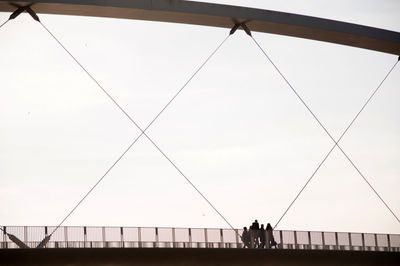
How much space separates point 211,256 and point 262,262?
2215mm

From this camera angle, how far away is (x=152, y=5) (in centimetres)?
3838

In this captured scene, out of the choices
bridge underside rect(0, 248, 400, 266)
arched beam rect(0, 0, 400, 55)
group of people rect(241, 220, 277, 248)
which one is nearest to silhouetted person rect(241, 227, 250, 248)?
group of people rect(241, 220, 277, 248)

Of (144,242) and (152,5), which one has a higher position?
(152,5)

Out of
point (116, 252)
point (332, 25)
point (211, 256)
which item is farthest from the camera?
point (332, 25)

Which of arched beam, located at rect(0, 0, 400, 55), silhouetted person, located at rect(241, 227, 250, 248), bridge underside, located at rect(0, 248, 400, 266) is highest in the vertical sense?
arched beam, located at rect(0, 0, 400, 55)

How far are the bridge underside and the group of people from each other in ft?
1.71

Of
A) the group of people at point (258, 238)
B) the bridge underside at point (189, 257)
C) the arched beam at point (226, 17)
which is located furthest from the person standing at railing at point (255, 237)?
the arched beam at point (226, 17)

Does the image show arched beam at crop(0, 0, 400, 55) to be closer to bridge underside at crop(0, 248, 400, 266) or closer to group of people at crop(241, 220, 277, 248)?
group of people at crop(241, 220, 277, 248)

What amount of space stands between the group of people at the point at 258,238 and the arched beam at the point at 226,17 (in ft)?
24.7

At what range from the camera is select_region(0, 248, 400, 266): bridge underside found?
34.8 m

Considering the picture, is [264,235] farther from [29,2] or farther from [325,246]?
[29,2]

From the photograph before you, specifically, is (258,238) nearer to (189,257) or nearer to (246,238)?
(246,238)

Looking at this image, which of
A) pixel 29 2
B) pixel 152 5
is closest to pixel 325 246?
pixel 152 5

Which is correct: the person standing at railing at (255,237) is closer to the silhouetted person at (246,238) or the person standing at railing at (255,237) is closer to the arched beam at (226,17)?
the silhouetted person at (246,238)
